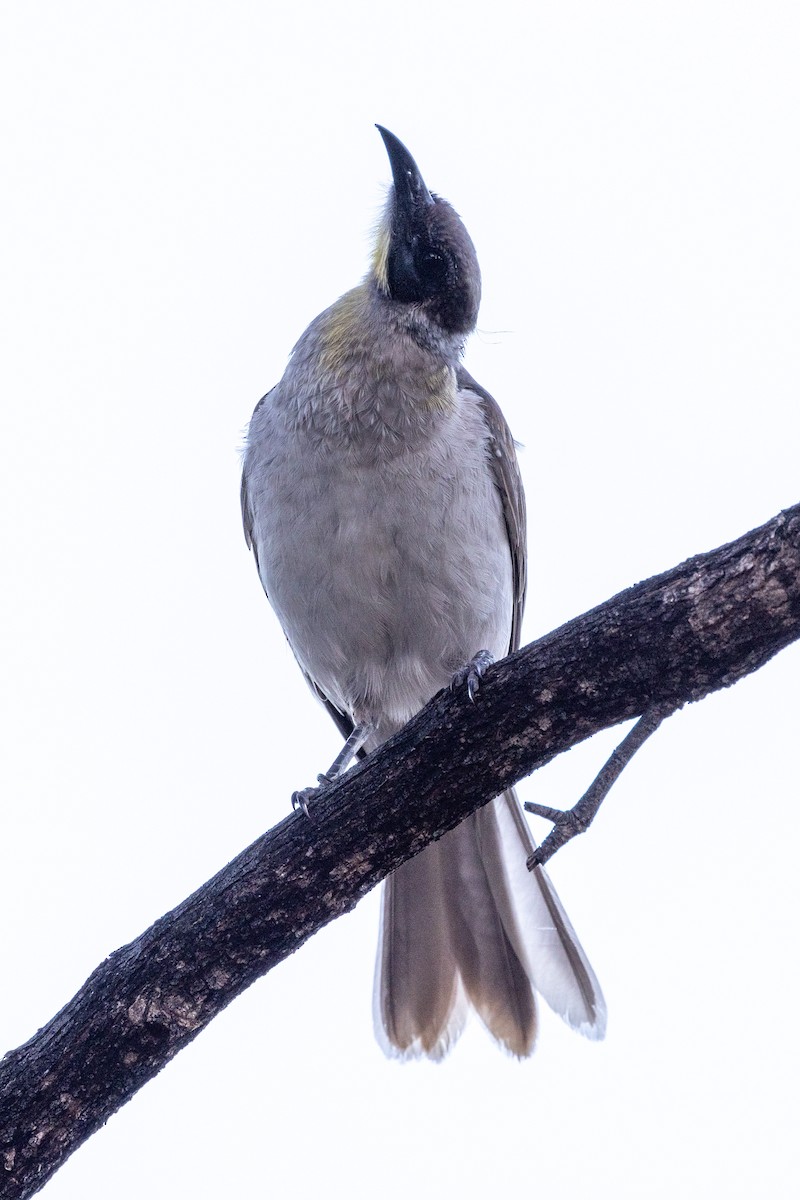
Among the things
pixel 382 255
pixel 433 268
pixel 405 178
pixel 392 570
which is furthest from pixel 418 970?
pixel 405 178

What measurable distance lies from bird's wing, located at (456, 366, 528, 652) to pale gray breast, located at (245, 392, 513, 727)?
0.24ft

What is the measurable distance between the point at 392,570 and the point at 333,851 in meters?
1.37

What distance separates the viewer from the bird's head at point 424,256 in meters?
5.46

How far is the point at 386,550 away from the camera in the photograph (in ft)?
15.4

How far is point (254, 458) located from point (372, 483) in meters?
0.69

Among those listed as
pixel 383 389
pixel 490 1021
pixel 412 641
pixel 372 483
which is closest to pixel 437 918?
pixel 490 1021

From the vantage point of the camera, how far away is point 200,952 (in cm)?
364

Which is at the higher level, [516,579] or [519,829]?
[516,579]

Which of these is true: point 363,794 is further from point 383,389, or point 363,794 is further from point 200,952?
point 383,389

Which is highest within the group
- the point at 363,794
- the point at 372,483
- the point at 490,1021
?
the point at 372,483

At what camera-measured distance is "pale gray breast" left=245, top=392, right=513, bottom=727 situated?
4.70 meters

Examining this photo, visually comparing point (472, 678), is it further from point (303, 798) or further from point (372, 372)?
point (372, 372)

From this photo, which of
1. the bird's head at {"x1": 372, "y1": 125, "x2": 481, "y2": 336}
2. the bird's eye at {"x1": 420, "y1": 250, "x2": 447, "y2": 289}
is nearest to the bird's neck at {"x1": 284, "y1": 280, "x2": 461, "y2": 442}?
the bird's head at {"x1": 372, "y1": 125, "x2": 481, "y2": 336}

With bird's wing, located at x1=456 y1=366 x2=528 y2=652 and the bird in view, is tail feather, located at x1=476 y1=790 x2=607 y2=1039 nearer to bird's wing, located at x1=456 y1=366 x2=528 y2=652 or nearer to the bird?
the bird
